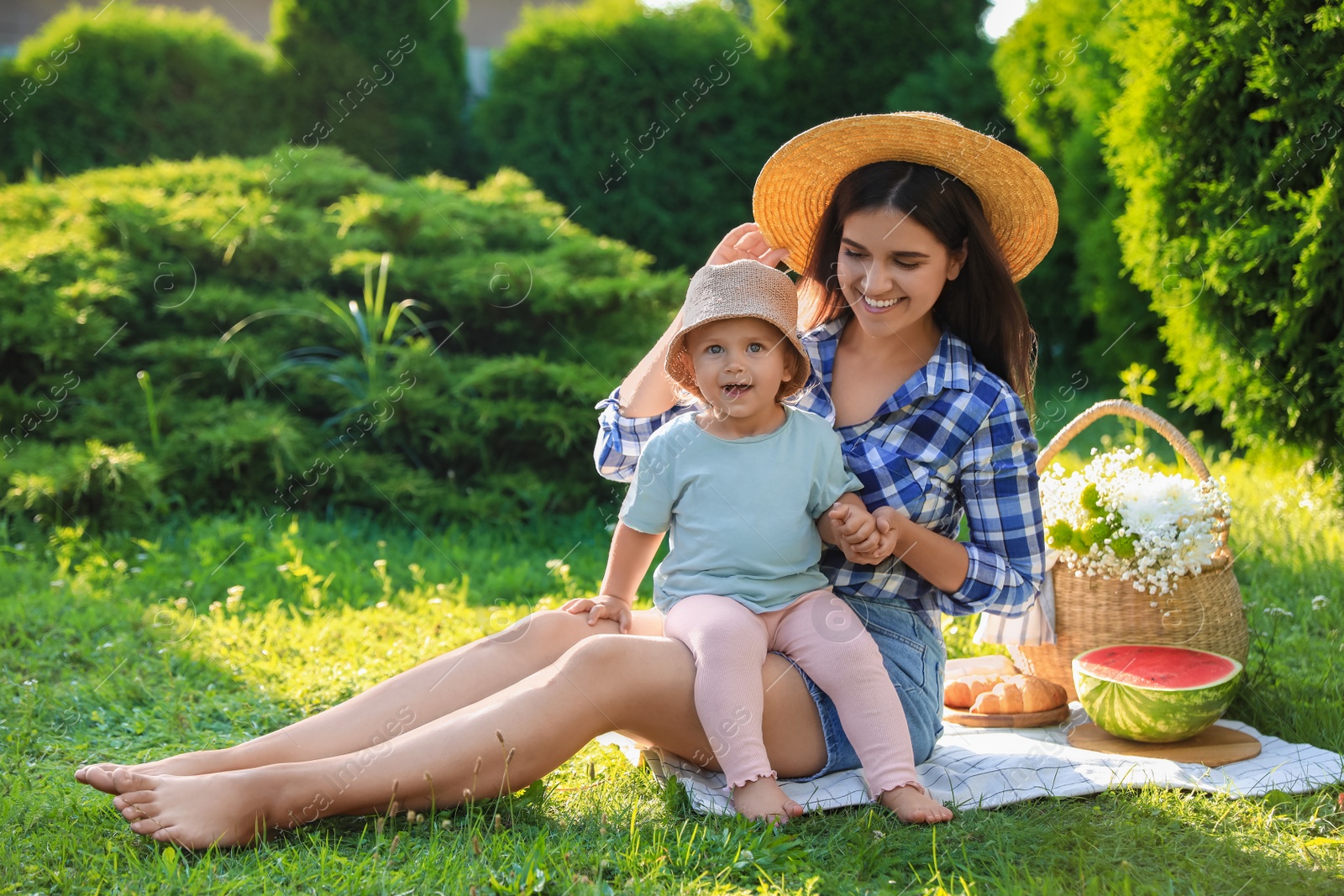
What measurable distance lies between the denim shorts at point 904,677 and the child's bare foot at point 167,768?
3.92 feet

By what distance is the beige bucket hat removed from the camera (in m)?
2.40

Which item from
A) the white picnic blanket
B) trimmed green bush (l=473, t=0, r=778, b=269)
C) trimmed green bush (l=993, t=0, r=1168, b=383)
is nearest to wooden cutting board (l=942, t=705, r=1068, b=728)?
the white picnic blanket

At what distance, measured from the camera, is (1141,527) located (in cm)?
301

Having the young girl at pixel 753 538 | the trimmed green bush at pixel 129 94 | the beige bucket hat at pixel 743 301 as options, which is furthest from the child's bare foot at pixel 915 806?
the trimmed green bush at pixel 129 94

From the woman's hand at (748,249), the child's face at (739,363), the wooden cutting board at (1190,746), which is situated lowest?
the wooden cutting board at (1190,746)

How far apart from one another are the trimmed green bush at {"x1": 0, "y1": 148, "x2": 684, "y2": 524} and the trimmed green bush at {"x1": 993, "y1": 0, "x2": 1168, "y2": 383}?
2.56 metres

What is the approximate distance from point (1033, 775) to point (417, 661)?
190 centimetres

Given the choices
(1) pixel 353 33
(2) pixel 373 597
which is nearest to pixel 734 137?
(1) pixel 353 33

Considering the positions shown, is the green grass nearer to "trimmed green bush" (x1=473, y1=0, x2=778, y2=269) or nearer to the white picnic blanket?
the white picnic blanket

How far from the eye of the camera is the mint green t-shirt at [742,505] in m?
2.43

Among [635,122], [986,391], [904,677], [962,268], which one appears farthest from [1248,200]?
[635,122]

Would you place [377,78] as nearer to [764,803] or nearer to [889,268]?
[889,268]

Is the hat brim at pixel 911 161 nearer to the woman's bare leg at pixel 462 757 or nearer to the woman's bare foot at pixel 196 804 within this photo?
the woman's bare leg at pixel 462 757

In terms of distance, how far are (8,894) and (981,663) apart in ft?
8.18
